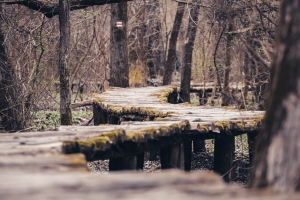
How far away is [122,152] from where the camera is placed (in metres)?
6.98

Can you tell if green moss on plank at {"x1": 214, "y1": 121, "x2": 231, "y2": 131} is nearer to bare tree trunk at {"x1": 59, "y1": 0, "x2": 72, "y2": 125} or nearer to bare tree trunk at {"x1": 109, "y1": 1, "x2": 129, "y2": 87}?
bare tree trunk at {"x1": 59, "y1": 0, "x2": 72, "y2": 125}

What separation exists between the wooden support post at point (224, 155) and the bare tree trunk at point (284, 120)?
543 cm

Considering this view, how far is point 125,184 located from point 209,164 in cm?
927

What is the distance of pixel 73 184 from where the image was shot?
3709 mm

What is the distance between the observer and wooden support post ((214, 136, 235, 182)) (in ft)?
32.1

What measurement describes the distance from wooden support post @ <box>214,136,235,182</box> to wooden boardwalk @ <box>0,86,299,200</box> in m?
0.02

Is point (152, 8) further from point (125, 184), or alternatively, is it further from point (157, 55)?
point (125, 184)

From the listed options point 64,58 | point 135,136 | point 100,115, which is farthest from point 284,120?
point 100,115

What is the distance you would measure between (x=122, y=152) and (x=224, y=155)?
318cm

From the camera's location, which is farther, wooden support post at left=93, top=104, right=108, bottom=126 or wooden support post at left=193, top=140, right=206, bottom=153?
wooden support post at left=193, top=140, right=206, bottom=153

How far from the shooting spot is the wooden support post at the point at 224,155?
32.1 feet

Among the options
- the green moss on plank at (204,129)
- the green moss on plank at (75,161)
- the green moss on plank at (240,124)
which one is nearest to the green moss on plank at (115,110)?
the green moss on plank at (240,124)

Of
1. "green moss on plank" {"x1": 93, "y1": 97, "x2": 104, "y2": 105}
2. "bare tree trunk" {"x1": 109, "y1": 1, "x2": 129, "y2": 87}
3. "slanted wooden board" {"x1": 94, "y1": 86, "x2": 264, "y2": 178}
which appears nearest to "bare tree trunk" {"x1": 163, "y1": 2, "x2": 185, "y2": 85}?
"bare tree trunk" {"x1": 109, "y1": 1, "x2": 129, "y2": 87}

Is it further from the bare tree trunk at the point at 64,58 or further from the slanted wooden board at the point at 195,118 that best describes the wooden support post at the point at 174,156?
the bare tree trunk at the point at 64,58
